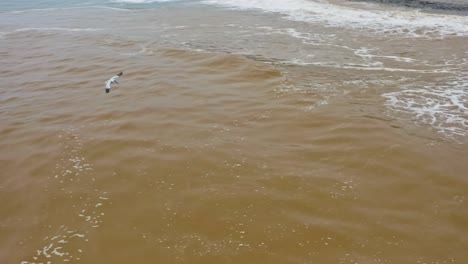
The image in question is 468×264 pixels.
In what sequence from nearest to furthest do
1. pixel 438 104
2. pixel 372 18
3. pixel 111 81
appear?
pixel 438 104, pixel 111 81, pixel 372 18

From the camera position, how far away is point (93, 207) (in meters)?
4.05

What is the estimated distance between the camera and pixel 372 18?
12.3 meters

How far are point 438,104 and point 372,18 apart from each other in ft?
23.4

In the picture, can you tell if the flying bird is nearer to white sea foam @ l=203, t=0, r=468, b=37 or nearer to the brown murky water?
the brown murky water

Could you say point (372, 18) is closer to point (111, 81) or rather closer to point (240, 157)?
point (111, 81)

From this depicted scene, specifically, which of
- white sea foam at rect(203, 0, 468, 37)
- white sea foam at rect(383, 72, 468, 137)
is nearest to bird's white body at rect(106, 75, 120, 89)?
white sea foam at rect(383, 72, 468, 137)

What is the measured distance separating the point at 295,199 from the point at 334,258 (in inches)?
34.5

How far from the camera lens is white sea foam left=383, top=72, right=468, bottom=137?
5.45m

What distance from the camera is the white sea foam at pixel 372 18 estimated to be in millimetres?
10694

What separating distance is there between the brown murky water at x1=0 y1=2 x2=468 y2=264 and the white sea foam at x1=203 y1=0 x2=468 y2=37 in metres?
1.50

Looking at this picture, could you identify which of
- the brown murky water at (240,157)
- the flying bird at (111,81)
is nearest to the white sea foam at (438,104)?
the brown murky water at (240,157)

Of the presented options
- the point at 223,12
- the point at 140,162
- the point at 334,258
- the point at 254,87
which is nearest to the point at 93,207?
the point at 140,162

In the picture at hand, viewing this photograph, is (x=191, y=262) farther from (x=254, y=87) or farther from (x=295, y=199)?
(x=254, y=87)

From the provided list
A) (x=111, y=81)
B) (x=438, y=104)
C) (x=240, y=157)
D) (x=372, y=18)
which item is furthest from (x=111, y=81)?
(x=372, y=18)
